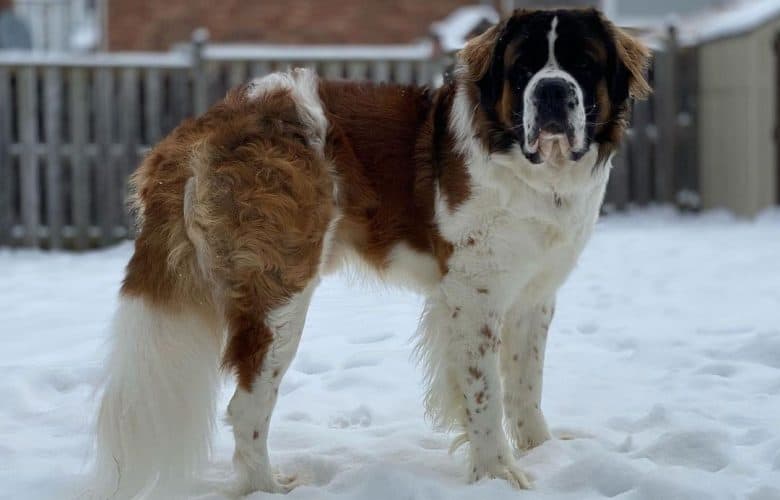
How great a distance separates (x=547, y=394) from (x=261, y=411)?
1587 mm

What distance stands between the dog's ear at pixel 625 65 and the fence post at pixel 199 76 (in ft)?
19.8

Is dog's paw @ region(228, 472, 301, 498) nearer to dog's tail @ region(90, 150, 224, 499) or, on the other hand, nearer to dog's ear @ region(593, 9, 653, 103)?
dog's tail @ region(90, 150, 224, 499)

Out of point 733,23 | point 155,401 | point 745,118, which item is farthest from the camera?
point 733,23

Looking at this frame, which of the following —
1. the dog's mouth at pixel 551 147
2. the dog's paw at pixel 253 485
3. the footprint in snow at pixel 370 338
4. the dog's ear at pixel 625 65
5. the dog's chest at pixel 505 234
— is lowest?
the dog's paw at pixel 253 485

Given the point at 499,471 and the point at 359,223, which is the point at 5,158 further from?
the point at 499,471

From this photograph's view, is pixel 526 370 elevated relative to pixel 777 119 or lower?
lower

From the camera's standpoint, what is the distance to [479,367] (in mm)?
3354

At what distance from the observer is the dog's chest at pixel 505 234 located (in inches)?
130

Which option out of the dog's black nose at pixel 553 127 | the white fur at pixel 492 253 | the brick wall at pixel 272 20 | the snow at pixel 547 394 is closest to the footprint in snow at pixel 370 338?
the snow at pixel 547 394

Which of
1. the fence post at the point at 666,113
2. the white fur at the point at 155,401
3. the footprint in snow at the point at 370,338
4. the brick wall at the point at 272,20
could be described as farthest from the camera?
the brick wall at the point at 272,20

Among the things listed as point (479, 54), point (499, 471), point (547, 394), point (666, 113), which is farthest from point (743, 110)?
point (499, 471)

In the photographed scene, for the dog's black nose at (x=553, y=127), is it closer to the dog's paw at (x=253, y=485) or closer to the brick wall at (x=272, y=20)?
the dog's paw at (x=253, y=485)

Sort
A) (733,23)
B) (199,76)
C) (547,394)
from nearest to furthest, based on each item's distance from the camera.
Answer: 1. (547,394)
2. (199,76)
3. (733,23)

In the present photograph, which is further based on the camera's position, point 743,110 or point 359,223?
point 743,110
